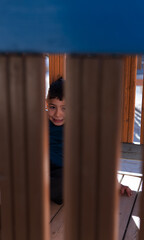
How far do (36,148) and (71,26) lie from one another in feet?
0.98

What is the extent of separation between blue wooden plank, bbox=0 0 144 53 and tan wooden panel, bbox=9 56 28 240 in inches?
2.2

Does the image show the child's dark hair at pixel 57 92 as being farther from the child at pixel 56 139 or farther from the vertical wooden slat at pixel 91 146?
the vertical wooden slat at pixel 91 146

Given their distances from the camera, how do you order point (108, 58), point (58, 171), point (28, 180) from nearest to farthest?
1. point (108, 58)
2. point (28, 180)
3. point (58, 171)

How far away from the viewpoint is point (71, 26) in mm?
627

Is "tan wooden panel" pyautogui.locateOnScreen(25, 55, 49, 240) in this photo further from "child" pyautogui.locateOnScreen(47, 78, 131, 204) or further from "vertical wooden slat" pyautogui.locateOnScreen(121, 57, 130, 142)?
"vertical wooden slat" pyautogui.locateOnScreen(121, 57, 130, 142)

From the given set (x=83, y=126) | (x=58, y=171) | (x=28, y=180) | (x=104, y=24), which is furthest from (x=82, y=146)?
(x=58, y=171)

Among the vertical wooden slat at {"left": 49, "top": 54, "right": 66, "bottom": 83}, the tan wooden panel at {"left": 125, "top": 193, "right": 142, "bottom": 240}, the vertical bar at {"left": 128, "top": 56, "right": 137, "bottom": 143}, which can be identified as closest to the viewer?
the tan wooden panel at {"left": 125, "top": 193, "right": 142, "bottom": 240}

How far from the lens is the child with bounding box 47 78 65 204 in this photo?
199cm

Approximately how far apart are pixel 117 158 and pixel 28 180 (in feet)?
0.77

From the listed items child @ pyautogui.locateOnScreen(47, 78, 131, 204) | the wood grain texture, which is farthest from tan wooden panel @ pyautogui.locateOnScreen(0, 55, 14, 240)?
the wood grain texture

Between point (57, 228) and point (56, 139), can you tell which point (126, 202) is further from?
point (56, 139)

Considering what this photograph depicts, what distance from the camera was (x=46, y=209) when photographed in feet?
2.47

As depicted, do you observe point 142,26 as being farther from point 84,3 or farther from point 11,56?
point 11,56

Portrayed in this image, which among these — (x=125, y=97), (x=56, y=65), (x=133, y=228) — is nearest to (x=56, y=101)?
(x=133, y=228)
